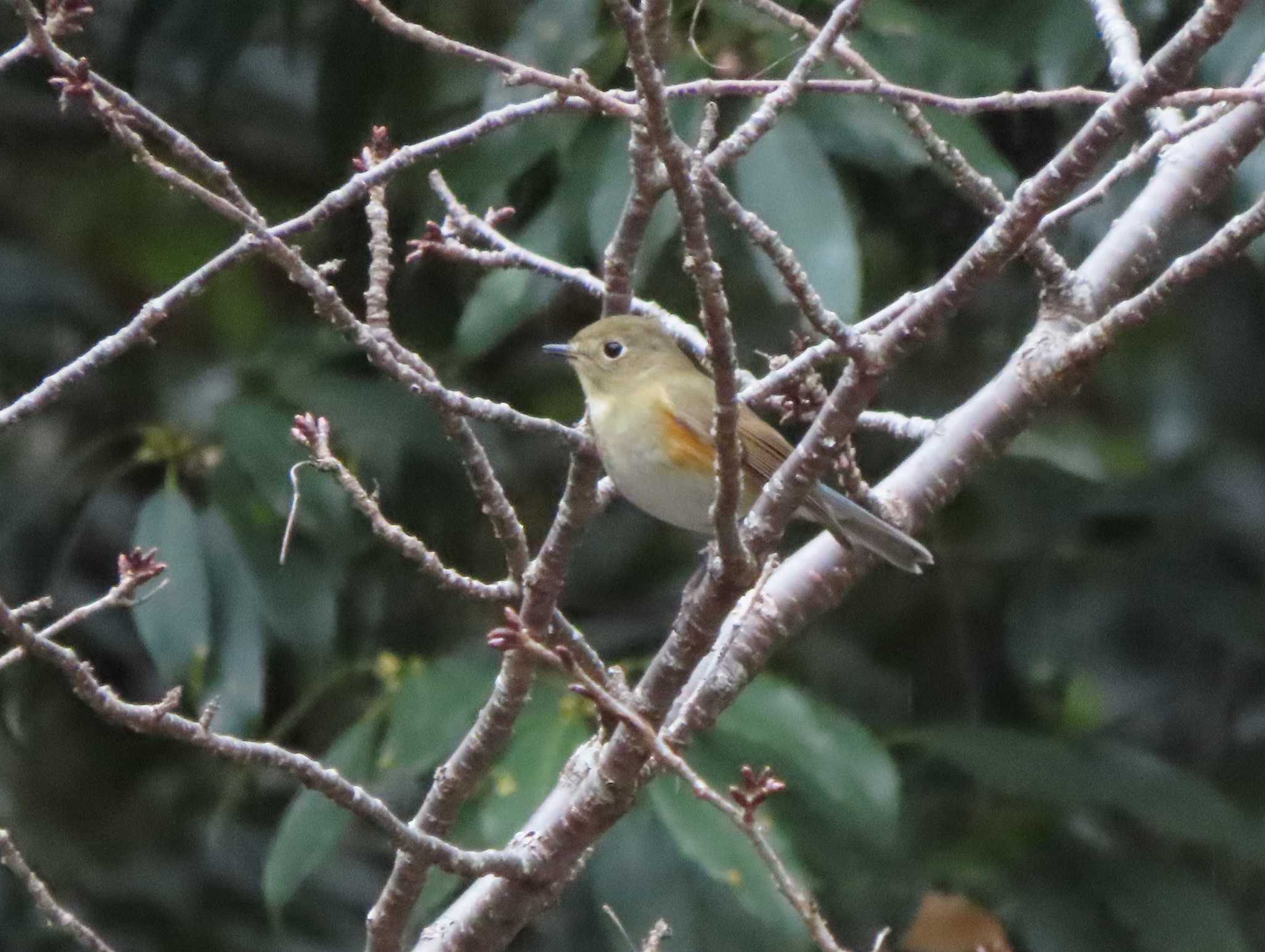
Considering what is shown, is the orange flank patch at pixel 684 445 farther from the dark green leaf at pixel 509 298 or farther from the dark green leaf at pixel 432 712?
the dark green leaf at pixel 432 712

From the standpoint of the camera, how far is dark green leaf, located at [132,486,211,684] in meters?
4.00

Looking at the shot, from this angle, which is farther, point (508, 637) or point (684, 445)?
point (684, 445)

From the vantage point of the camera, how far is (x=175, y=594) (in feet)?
13.4

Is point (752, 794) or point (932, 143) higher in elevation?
point (932, 143)

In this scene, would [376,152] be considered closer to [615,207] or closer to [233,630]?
[615,207]

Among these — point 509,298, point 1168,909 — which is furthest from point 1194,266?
point 1168,909

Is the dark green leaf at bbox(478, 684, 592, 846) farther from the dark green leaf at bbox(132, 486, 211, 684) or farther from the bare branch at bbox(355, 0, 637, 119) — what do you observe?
the bare branch at bbox(355, 0, 637, 119)

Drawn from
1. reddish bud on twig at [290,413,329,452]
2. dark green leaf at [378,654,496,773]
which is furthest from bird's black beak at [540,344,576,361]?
A: reddish bud on twig at [290,413,329,452]

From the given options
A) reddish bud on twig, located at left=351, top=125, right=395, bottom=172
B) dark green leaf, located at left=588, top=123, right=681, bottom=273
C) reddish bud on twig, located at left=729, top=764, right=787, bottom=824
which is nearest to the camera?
reddish bud on twig, located at left=729, top=764, right=787, bottom=824

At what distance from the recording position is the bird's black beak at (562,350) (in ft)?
12.8

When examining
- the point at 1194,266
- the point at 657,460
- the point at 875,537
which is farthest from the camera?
the point at 657,460

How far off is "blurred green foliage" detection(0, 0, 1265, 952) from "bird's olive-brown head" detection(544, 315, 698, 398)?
0.20 meters

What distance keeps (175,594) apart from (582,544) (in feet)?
4.22

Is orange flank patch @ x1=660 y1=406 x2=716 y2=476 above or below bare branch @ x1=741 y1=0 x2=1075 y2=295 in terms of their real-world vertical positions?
below
